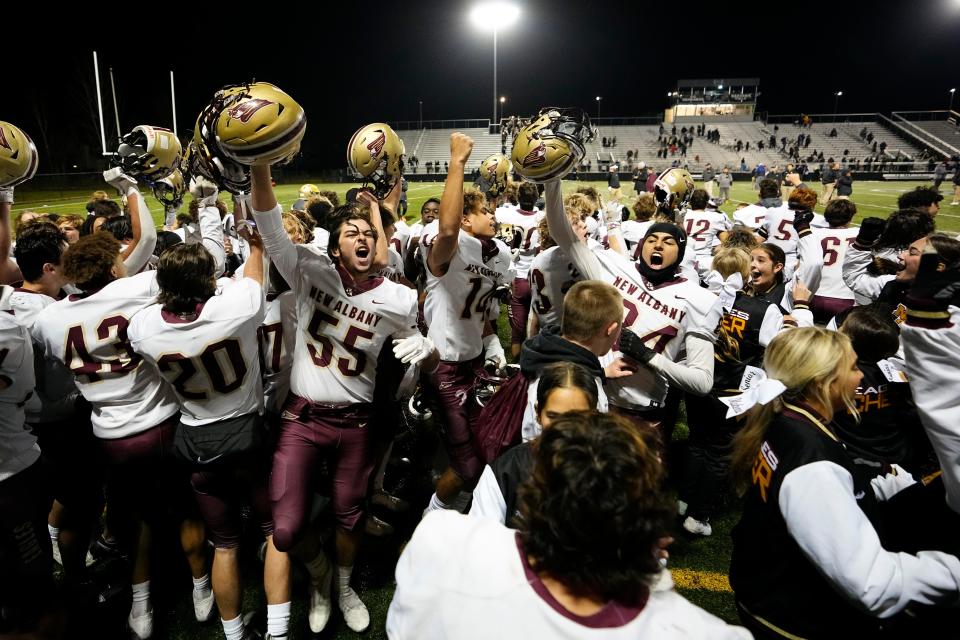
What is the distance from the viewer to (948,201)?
24156 millimetres

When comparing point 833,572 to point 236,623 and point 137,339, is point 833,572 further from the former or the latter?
point 137,339

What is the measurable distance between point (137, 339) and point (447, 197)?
1.86 m

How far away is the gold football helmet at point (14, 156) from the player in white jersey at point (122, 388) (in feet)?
3.68

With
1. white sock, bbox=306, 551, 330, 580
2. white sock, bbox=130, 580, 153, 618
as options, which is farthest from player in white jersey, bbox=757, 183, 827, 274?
white sock, bbox=130, 580, 153, 618

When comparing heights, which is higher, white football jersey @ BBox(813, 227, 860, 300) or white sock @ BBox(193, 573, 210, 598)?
white football jersey @ BBox(813, 227, 860, 300)

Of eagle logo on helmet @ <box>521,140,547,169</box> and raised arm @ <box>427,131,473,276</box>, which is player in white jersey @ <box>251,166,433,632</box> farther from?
eagle logo on helmet @ <box>521,140,547,169</box>

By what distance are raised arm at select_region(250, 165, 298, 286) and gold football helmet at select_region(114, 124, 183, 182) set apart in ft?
6.81

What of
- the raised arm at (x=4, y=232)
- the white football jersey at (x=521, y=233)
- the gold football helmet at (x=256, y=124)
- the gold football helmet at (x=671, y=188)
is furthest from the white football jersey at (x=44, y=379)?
the gold football helmet at (x=671, y=188)

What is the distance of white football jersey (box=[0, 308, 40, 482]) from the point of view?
2.51 m

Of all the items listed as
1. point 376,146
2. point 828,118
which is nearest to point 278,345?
point 376,146

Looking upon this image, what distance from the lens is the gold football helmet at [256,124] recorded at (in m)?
2.43

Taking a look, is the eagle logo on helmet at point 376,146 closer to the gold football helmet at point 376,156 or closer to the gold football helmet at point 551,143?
the gold football helmet at point 376,156

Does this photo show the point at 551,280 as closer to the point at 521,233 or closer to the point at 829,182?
A: the point at 521,233

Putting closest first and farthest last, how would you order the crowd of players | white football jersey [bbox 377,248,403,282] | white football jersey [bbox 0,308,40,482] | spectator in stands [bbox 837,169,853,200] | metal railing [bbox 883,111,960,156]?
the crowd of players → white football jersey [bbox 0,308,40,482] → white football jersey [bbox 377,248,403,282] → spectator in stands [bbox 837,169,853,200] → metal railing [bbox 883,111,960,156]
